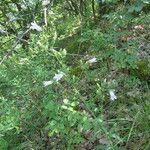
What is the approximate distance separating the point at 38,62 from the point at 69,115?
682 millimetres

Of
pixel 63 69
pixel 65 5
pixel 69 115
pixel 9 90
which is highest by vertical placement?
pixel 63 69

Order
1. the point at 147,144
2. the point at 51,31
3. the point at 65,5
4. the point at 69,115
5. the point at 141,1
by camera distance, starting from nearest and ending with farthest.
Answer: the point at 69,115 → the point at 147,144 → the point at 51,31 → the point at 141,1 → the point at 65,5

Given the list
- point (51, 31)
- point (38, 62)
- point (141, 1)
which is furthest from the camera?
point (141, 1)

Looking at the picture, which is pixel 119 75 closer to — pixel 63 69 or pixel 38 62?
pixel 38 62

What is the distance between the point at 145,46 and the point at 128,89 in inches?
35.2

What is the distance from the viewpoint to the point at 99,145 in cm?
304

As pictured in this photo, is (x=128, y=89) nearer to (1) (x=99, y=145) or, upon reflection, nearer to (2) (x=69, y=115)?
(1) (x=99, y=145)

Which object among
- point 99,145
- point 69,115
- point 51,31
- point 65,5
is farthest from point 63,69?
point 65,5

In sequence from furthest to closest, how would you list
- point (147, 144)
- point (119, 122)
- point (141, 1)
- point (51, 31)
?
point (141, 1) < point (51, 31) < point (119, 122) < point (147, 144)

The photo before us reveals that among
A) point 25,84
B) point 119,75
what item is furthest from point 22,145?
point 119,75

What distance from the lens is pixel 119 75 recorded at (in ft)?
13.1

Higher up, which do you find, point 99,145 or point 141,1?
point 141,1

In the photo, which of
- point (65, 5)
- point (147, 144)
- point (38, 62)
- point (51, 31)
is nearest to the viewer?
point (147, 144)

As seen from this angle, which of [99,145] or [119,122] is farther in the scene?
[119,122]
